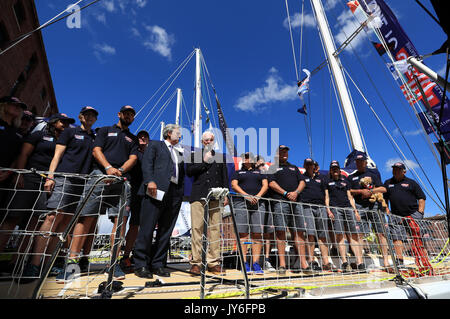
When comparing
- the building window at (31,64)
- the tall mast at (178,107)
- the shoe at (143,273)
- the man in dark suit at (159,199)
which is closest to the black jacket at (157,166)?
the man in dark suit at (159,199)

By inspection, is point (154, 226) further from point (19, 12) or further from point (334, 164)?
point (19, 12)

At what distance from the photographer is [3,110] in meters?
2.47

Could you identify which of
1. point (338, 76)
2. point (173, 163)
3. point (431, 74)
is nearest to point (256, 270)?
point (173, 163)

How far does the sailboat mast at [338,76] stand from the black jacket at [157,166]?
6348 mm

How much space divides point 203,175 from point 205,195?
30 cm

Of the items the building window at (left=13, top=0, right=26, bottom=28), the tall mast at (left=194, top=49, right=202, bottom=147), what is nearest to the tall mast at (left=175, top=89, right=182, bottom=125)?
the tall mast at (left=194, top=49, right=202, bottom=147)

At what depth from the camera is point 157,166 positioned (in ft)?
9.32

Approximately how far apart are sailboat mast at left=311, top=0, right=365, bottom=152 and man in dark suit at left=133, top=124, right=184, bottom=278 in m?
6.22

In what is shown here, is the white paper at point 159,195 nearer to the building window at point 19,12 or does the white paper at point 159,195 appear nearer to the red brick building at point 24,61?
the red brick building at point 24,61

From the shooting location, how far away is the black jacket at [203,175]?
313cm

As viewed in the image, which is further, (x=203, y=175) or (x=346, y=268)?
(x=346, y=268)

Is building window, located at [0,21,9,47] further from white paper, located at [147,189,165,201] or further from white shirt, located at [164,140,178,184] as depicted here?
white paper, located at [147,189,165,201]
